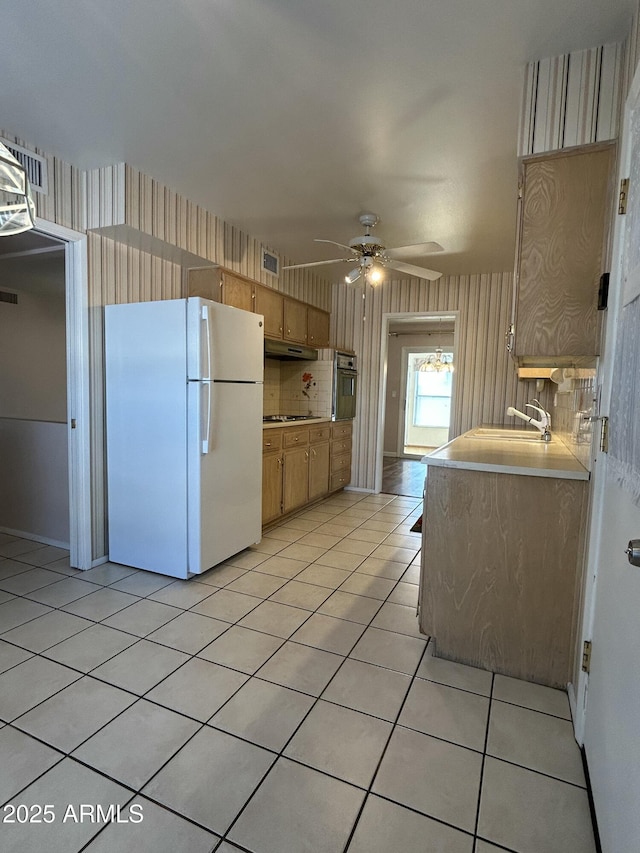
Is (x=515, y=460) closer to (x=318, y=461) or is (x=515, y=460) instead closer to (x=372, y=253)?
(x=372, y=253)

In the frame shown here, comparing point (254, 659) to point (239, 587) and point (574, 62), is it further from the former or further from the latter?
point (574, 62)

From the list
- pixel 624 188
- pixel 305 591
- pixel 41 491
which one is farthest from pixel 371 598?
pixel 41 491

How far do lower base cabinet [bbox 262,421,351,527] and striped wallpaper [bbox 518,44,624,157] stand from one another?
264 centimetres

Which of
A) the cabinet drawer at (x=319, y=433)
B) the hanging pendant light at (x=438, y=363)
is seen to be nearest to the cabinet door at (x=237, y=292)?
the cabinet drawer at (x=319, y=433)

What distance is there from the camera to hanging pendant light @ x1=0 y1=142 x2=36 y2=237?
1286mm

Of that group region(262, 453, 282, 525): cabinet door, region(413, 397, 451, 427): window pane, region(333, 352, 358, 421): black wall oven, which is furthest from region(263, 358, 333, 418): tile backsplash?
region(413, 397, 451, 427): window pane

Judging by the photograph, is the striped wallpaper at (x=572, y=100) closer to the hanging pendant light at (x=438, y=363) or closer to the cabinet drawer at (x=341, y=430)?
the cabinet drawer at (x=341, y=430)

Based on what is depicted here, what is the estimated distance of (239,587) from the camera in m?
2.76

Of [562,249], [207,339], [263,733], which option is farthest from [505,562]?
[207,339]

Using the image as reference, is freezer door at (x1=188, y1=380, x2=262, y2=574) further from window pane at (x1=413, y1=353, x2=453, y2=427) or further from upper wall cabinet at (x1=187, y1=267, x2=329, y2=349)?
window pane at (x1=413, y1=353, x2=453, y2=427)

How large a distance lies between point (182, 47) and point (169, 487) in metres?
2.21

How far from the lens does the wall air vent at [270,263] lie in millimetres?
4215

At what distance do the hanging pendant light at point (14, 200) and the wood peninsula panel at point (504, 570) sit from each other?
6.03ft

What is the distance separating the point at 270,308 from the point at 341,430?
69.4 inches
